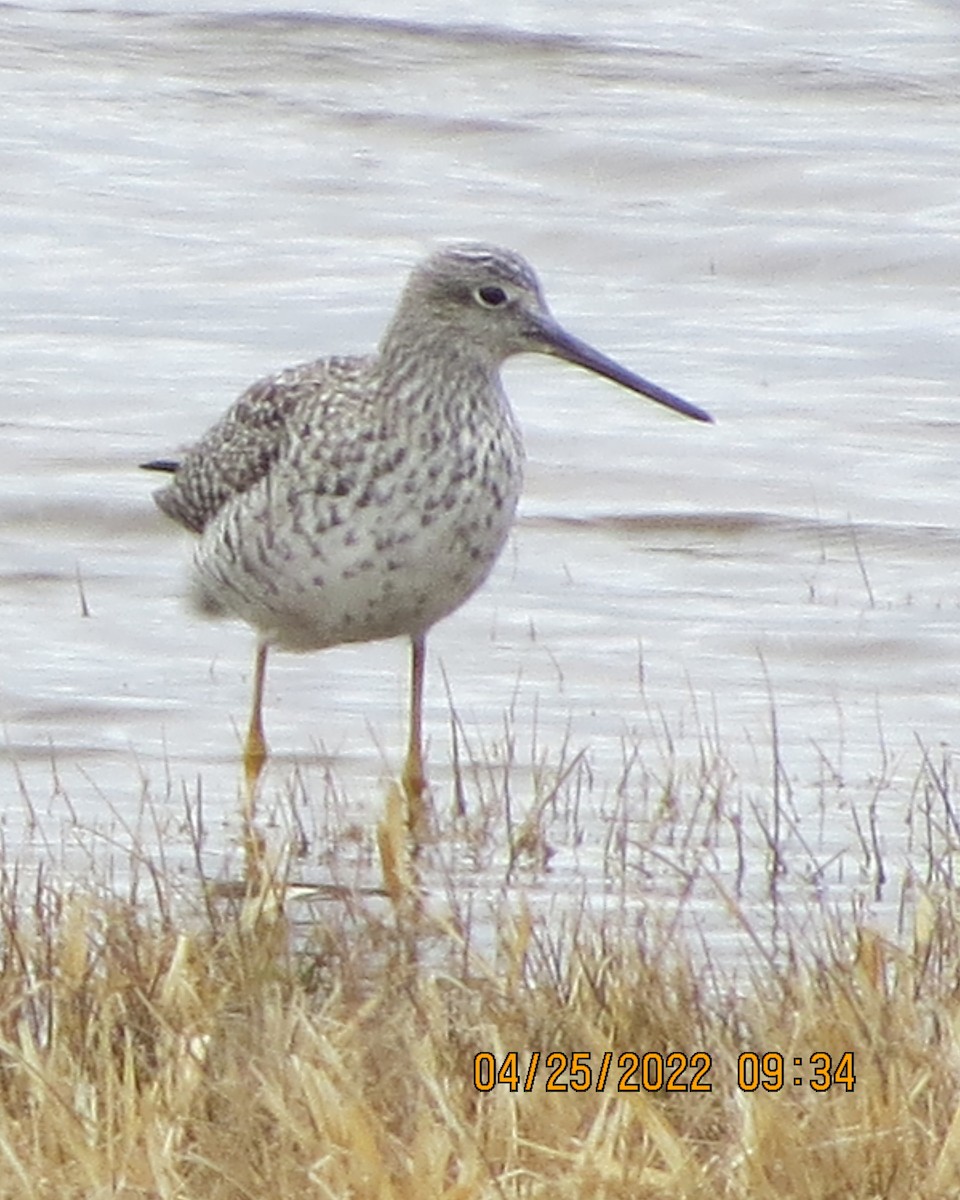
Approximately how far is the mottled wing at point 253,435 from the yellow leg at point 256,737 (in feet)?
1.38

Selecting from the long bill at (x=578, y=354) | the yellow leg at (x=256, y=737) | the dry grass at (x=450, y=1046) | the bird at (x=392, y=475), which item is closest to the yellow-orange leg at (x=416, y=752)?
the bird at (x=392, y=475)

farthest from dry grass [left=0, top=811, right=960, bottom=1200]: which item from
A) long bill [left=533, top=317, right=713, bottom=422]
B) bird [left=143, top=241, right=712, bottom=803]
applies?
long bill [left=533, top=317, right=713, bottom=422]

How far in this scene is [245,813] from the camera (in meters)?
7.66

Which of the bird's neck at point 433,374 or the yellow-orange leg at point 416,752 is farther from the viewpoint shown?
the bird's neck at point 433,374

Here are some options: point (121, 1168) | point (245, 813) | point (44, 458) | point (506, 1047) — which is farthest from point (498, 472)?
point (44, 458)

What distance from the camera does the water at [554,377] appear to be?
844 centimetres

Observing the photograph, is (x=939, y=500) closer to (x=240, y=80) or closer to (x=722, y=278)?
(x=722, y=278)

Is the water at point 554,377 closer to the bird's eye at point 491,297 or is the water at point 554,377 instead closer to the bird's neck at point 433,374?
the bird's neck at point 433,374
